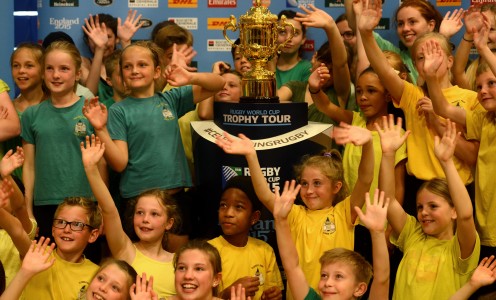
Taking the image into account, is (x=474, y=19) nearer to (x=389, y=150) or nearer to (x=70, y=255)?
(x=389, y=150)

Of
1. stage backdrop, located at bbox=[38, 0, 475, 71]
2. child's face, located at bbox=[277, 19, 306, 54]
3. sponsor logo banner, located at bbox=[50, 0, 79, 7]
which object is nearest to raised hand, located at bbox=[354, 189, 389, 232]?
child's face, located at bbox=[277, 19, 306, 54]

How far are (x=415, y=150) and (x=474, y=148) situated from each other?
342 millimetres

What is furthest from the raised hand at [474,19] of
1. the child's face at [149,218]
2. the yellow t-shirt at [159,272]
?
the yellow t-shirt at [159,272]

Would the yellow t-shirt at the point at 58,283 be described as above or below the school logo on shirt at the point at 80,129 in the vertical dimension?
below

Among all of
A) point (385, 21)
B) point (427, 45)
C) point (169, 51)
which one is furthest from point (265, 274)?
point (385, 21)

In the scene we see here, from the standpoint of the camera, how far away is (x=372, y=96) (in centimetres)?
610

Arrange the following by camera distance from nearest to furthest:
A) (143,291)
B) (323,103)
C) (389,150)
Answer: (143,291) < (389,150) < (323,103)

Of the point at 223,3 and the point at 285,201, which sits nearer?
the point at 285,201

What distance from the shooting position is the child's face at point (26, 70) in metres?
6.49

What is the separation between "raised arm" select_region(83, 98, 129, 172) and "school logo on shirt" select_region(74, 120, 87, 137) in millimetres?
283

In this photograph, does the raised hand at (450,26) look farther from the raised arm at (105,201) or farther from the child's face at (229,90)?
the raised arm at (105,201)

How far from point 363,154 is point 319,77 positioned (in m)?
0.92

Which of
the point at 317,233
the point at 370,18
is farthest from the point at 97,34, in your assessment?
the point at 317,233

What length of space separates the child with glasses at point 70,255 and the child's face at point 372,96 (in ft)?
5.50
